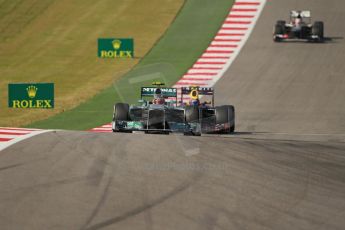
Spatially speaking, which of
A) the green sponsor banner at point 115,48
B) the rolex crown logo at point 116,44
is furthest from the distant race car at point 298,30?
the rolex crown logo at point 116,44

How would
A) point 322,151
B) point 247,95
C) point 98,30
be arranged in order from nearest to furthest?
point 322,151
point 247,95
point 98,30

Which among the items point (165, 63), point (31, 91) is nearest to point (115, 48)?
point (165, 63)

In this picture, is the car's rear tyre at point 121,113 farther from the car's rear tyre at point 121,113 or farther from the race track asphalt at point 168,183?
the race track asphalt at point 168,183

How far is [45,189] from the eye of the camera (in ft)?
53.2

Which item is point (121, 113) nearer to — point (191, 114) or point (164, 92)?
point (191, 114)

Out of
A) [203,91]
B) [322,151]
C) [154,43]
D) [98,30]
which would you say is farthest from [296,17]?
[322,151]

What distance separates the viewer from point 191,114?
26.5 m

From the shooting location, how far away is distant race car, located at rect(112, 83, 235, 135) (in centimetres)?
2564

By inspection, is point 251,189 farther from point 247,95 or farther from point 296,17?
point 296,17

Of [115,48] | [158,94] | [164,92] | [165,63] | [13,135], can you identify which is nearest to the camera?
[13,135]

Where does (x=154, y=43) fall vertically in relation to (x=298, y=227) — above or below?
above

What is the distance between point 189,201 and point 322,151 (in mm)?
5823

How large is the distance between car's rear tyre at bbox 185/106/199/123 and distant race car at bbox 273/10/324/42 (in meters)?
19.6

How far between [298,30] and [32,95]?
19821 millimetres
